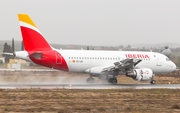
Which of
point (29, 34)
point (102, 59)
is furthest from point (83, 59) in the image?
point (29, 34)

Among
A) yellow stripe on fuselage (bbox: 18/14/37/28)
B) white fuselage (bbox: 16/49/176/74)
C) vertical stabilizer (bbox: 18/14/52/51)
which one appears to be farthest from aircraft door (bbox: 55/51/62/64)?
yellow stripe on fuselage (bbox: 18/14/37/28)

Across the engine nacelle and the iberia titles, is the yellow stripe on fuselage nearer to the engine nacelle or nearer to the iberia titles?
the engine nacelle

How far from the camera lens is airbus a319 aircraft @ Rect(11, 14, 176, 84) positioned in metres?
34.8

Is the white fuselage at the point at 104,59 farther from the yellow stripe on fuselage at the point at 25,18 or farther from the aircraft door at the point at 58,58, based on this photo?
the yellow stripe on fuselage at the point at 25,18

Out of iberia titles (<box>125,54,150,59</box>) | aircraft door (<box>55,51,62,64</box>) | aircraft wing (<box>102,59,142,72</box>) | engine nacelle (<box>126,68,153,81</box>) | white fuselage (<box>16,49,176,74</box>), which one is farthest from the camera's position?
iberia titles (<box>125,54,150,59</box>)

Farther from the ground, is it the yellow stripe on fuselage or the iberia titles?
the yellow stripe on fuselage

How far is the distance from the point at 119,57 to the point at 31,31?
9.72 m

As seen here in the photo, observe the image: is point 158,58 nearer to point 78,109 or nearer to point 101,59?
point 101,59

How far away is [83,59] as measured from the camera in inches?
1471

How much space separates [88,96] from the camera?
23.4 metres

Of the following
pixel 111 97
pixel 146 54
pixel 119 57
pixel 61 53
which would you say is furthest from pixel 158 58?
pixel 111 97

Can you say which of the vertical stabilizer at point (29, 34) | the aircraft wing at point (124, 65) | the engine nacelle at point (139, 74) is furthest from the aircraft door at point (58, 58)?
the engine nacelle at point (139, 74)

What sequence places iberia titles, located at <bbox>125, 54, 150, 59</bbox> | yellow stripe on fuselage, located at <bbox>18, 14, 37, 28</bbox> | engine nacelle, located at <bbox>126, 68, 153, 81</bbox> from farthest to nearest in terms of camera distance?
iberia titles, located at <bbox>125, 54, 150, 59</bbox> → engine nacelle, located at <bbox>126, 68, 153, 81</bbox> → yellow stripe on fuselage, located at <bbox>18, 14, 37, 28</bbox>

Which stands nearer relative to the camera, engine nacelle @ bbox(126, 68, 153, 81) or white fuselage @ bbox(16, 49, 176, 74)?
engine nacelle @ bbox(126, 68, 153, 81)
